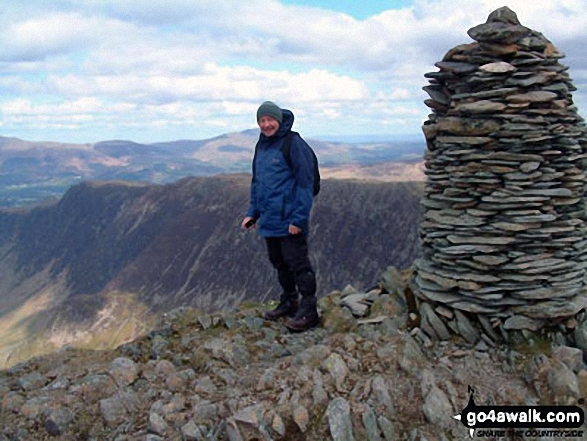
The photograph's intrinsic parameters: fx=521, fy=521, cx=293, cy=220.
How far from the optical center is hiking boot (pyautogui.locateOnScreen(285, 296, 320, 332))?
11586 mm

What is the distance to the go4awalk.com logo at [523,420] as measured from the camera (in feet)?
25.3

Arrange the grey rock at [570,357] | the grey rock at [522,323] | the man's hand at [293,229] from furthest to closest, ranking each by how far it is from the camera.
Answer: the man's hand at [293,229] → the grey rock at [522,323] → the grey rock at [570,357]

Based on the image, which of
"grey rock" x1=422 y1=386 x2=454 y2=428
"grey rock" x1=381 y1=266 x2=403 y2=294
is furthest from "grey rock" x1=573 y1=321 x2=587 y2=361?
"grey rock" x1=381 y1=266 x2=403 y2=294

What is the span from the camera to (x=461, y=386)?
849cm

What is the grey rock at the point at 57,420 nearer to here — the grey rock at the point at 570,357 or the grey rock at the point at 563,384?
the grey rock at the point at 563,384

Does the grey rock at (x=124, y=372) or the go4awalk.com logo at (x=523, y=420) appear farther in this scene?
the grey rock at (x=124, y=372)

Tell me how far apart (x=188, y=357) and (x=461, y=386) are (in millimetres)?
5448

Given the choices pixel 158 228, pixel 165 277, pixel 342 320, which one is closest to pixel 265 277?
pixel 165 277

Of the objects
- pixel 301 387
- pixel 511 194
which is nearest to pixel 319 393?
pixel 301 387

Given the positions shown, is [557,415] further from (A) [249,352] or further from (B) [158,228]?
(B) [158,228]

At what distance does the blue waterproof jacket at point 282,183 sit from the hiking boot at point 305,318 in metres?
1.80

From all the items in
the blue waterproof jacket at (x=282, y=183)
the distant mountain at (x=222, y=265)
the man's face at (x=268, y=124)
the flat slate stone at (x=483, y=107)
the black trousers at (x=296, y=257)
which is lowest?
the distant mountain at (x=222, y=265)

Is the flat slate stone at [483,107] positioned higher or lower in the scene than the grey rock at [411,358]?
higher

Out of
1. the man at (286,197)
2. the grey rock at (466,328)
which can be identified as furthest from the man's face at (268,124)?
the grey rock at (466,328)
